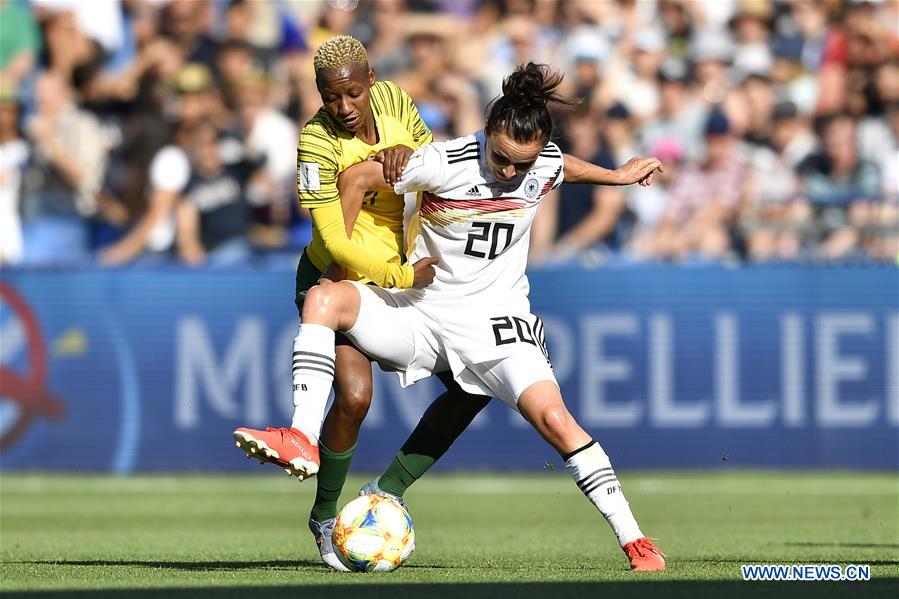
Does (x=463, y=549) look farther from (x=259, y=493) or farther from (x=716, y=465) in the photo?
(x=716, y=465)

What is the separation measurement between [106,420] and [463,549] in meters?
6.50

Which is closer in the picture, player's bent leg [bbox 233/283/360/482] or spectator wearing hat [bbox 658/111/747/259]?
player's bent leg [bbox 233/283/360/482]

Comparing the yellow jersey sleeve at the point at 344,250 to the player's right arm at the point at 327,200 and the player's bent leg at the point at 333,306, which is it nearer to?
the player's right arm at the point at 327,200

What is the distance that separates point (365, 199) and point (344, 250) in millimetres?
448

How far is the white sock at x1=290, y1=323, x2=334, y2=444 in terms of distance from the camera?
7.49 metres

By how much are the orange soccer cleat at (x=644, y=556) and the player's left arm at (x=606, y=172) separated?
176 centimetres

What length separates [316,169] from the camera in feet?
24.6

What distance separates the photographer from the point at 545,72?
7.35m

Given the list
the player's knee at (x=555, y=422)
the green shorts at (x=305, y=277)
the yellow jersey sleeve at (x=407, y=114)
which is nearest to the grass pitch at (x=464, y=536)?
the player's knee at (x=555, y=422)

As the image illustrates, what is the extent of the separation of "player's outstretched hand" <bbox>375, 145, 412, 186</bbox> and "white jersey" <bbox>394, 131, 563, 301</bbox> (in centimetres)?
3

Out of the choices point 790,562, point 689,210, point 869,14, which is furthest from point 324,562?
point 869,14

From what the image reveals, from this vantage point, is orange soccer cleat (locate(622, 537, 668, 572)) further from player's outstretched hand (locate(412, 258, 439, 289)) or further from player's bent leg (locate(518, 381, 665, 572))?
player's outstretched hand (locate(412, 258, 439, 289))

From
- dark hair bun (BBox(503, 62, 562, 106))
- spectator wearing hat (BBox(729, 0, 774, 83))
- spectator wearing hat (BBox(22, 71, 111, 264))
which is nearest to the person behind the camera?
dark hair bun (BBox(503, 62, 562, 106))

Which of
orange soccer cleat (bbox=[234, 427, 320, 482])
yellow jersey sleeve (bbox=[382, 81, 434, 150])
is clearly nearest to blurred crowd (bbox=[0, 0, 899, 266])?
yellow jersey sleeve (bbox=[382, 81, 434, 150])
